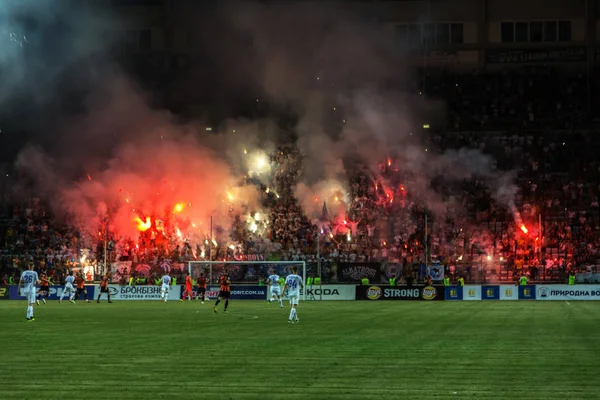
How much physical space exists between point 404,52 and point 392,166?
9.13 m

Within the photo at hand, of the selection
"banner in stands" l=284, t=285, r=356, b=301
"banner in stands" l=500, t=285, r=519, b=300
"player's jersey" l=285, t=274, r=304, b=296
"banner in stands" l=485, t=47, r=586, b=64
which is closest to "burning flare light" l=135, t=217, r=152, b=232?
"banner in stands" l=284, t=285, r=356, b=301

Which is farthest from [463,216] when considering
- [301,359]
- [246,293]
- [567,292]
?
[301,359]

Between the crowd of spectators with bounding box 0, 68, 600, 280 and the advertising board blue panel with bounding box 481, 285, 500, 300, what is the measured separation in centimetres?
116

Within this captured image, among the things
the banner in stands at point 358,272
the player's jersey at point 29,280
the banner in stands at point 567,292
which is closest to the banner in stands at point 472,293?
the banner in stands at point 567,292

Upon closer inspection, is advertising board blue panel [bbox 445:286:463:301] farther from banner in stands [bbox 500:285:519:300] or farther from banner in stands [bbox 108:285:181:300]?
banner in stands [bbox 108:285:181:300]

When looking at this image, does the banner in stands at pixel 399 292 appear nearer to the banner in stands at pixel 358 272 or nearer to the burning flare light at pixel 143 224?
the banner in stands at pixel 358 272

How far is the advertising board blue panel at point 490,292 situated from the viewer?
50.8m

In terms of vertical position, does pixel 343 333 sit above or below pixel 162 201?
below

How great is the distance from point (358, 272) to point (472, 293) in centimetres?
730

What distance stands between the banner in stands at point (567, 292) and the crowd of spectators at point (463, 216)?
1303mm

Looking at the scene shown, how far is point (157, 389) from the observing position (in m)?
12.9

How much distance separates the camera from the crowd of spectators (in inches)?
2109

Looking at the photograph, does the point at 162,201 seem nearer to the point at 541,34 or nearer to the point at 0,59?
the point at 0,59

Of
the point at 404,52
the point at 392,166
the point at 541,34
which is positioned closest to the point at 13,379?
the point at 392,166
